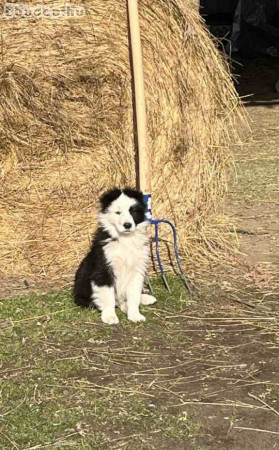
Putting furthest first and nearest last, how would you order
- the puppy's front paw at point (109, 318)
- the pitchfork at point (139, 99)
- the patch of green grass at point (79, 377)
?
the pitchfork at point (139, 99) < the puppy's front paw at point (109, 318) < the patch of green grass at point (79, 377)

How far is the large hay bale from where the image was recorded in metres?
5.29

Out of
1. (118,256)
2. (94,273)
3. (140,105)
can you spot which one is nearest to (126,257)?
(118,256)

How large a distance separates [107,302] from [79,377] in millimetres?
738

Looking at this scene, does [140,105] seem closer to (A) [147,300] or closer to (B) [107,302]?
(A) [147,300]

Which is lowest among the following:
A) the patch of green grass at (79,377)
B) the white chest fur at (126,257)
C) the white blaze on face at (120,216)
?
the patch of green grass at (79,377)

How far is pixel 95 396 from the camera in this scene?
340cm

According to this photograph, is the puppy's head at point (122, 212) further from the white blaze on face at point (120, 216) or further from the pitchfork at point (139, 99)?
the pitchfork at point (139, 99)

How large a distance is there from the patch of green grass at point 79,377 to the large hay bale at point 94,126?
2.39 feet

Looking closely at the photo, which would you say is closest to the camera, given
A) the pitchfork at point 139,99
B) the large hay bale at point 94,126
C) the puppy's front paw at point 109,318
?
the puppy's front paw at point 109,318

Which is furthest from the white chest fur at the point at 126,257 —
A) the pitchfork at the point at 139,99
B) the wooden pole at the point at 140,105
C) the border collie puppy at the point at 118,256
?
the wooden pole at the point at 140,105

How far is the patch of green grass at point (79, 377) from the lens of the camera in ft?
10.2

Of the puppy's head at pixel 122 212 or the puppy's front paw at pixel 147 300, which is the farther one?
the puppy's front paw at pixel 147 300

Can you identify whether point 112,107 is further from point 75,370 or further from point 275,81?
point 275,81

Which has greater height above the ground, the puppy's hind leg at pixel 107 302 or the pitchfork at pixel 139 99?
the pitchfork at pixel 139 99
